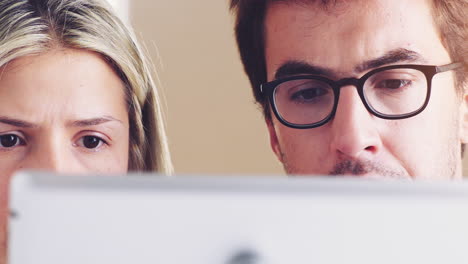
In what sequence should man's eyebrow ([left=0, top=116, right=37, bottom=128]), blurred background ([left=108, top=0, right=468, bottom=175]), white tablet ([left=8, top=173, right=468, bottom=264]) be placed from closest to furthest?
white tablet ([left=8, top=173, right=468, bottom=264]), man's eyebrow ([left=0, top=116, right=37, bottom=128]), blurred background ([left=108, top=0, right=468, bottom=175])

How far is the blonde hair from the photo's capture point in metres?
1.03

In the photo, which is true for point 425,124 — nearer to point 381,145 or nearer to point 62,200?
point 381,145

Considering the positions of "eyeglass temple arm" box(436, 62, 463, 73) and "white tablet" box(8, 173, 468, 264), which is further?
"eyeglass temple arm" box(436, 62, 463, 73)

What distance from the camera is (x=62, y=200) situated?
0.36m

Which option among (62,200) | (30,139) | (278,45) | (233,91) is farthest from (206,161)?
(62,200)

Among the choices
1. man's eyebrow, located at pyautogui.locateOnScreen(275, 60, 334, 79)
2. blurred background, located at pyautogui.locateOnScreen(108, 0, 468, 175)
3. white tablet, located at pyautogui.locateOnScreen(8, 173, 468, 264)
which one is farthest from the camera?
blurred background, located at pyautogui.locateOnScreen(108, 0, 468, 175)

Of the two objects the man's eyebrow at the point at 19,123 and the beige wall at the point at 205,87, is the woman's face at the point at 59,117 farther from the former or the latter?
the beige wall at the point at 205,87

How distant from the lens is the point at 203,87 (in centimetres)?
186

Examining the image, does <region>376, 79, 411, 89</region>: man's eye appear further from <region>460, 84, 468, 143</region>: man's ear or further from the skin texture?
the skin texture

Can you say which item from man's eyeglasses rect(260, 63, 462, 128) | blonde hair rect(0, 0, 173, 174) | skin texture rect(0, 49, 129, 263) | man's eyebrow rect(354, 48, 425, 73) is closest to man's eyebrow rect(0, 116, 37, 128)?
skin texture rect(0, 49, 129, 263)

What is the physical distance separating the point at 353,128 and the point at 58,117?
1.69 feet

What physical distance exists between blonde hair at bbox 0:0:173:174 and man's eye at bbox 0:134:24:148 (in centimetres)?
13

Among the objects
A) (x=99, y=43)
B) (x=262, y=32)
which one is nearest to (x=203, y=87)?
(x=262, y=32)

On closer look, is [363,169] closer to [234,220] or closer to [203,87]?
[234,220]
